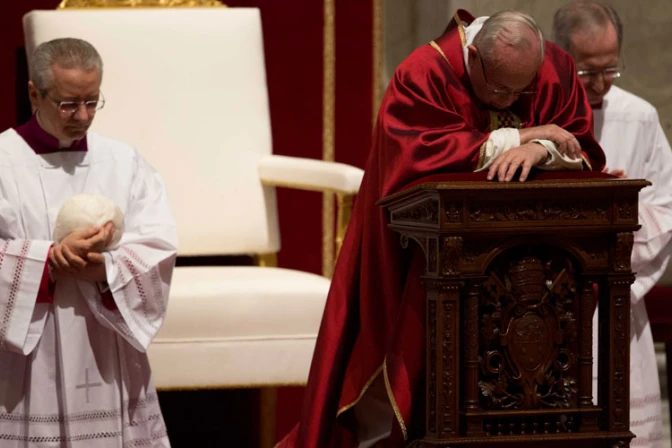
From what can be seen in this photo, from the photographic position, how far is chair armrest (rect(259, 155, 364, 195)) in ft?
17.2

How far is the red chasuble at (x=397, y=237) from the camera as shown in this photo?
4.02m

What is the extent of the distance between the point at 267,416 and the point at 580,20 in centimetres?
195

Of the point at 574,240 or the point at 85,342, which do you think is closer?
the point at 574,240

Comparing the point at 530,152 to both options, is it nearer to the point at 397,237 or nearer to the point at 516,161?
the point at 516,161

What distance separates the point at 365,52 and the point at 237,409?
185 cm

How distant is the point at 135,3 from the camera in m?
5.89

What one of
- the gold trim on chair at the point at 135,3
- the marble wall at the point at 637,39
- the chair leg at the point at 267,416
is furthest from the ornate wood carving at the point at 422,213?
the marble wall at the point at 637,39

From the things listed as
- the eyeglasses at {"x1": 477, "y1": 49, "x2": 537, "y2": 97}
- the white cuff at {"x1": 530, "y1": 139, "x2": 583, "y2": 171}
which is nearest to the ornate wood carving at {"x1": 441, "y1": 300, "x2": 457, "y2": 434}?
the white cuff at {"x1": 530, "y1": 139, "x2": 583, "y2": 171}

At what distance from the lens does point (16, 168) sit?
14.6 feet

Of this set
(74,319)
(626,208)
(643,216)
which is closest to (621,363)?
(626,208)

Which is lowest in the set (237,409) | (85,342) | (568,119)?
(237,409)

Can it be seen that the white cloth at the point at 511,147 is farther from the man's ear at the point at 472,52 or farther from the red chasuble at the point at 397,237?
the man's ear at the point at 472,52

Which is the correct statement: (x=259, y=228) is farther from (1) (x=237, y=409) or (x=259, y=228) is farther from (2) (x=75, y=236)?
(2) (x=75, y=236)

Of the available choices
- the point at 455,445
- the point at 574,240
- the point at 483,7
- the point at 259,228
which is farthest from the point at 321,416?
the point at 483,7
